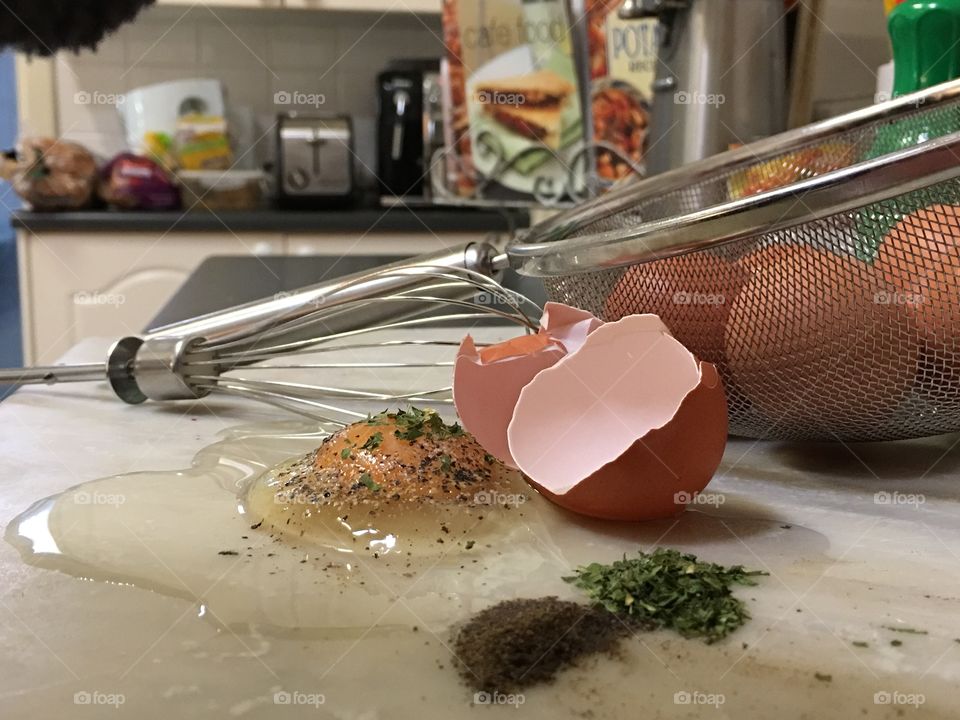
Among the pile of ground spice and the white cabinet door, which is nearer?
the pile of ground spice

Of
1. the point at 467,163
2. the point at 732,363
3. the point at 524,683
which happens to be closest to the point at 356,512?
the point at 524,683

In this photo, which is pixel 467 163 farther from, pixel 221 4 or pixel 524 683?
pixel 524 683

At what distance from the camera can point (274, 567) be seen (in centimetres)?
44

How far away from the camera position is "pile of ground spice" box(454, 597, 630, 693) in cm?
34

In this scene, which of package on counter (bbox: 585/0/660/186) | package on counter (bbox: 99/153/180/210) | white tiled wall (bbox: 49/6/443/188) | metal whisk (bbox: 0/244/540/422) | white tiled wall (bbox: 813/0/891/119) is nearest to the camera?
metal whisk (bbox: 0/244/540/422)

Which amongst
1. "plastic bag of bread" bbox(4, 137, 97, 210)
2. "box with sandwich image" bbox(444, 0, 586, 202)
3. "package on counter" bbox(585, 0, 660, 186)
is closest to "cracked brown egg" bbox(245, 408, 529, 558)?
"package on counter" bbox(585, 0, 660, 186)

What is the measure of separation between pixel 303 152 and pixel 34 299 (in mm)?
636

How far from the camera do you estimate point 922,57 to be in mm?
769

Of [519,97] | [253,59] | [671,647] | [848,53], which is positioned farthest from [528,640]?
[253,59]

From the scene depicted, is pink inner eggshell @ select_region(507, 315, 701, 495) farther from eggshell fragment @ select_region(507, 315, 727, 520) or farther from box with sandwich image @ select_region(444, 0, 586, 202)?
box with sandwich image @ select_region(444, 0, 586, 202)

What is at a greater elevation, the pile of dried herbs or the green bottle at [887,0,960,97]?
the green bottle at [887,0,960,97]

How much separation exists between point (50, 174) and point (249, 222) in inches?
17.2

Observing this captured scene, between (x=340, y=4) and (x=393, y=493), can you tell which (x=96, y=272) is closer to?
(x=340, y=4)

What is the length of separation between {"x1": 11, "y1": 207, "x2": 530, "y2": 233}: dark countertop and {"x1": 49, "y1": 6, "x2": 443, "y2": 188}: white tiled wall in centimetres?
46
